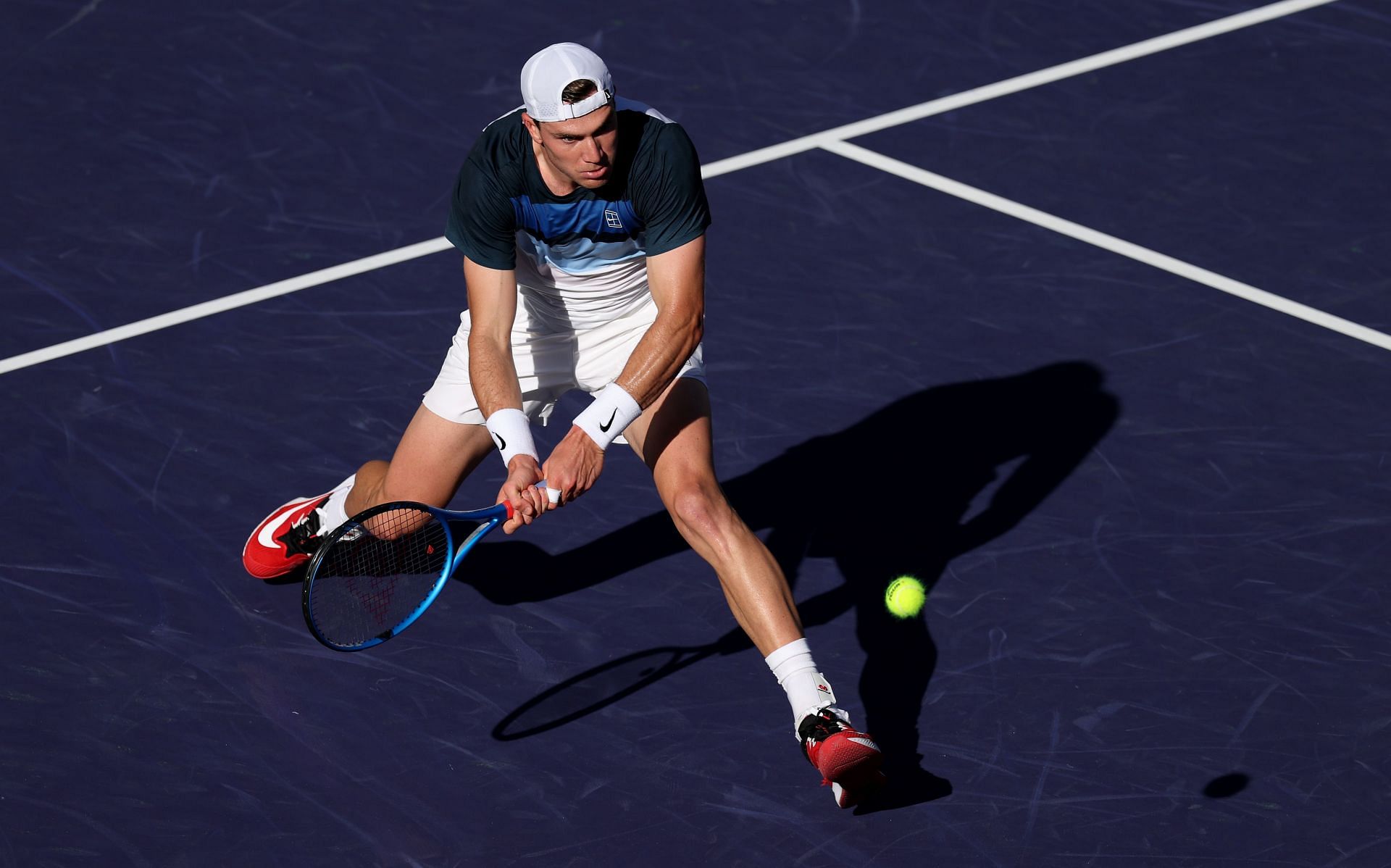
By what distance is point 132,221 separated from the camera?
8.80 m

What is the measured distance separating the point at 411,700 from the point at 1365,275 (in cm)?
454

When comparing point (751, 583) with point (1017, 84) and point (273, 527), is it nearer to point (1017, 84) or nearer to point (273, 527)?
point (273, 527)

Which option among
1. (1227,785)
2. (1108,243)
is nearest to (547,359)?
(1227,785)

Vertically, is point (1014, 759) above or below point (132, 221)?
below

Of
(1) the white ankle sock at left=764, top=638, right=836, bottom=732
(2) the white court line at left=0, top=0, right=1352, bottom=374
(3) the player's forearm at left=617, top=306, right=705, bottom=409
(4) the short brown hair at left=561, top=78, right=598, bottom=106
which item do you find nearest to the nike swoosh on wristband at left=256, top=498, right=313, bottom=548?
(3) the player's forearm at left=617, top=306, right=705, bottom=409

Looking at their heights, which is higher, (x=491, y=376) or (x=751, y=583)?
(x=491, y=376)

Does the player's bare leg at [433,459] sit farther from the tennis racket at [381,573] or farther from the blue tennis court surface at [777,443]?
the blue tennis court surface at [777,443]

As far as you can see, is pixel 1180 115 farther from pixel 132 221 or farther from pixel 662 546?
pixel 132 221

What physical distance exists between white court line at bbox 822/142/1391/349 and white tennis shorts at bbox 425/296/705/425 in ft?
9.55

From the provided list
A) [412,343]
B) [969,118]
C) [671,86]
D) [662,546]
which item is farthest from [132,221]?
[969,118]

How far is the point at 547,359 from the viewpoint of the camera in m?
6.37

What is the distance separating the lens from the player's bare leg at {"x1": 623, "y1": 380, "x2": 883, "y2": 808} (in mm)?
5516

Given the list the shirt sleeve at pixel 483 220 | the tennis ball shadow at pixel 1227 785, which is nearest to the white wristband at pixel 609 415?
the shirt sleeve at pixel 483 220

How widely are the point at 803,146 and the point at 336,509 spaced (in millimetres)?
3581
